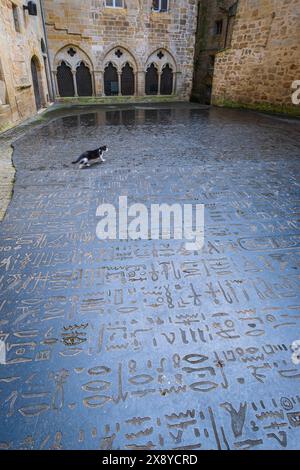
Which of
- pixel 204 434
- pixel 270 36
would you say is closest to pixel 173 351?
pixel 204 434

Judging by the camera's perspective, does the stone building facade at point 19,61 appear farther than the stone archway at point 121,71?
No

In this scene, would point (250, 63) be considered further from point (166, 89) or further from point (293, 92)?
point (166, 89)

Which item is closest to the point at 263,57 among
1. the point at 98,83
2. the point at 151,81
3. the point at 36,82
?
the point at 151,81

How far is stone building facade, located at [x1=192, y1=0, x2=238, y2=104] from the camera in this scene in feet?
53.8

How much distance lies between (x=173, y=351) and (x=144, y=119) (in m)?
10.7

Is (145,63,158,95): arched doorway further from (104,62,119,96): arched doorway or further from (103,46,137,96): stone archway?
(104,62,119,96): arched doorway

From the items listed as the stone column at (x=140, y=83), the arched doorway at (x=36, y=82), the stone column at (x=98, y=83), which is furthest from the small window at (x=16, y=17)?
the stone column at (x=140, y=83)

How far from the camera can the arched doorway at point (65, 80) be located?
15.2m

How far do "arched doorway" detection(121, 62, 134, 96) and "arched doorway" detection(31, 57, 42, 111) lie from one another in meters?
5.28

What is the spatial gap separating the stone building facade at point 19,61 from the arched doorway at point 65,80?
74.5 inches

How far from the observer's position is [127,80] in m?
16.6

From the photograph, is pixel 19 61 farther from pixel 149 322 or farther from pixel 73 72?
pixel 149 322

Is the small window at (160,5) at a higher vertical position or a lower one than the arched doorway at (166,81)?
higher

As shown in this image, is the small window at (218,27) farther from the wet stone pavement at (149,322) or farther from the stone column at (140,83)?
the wet stone pavement at (149,322)
